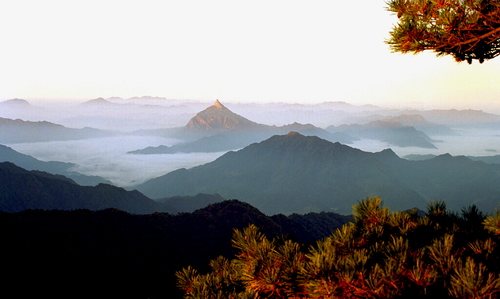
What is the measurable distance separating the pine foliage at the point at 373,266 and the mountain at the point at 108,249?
1.71 metres

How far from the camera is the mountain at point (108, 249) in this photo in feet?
67.6

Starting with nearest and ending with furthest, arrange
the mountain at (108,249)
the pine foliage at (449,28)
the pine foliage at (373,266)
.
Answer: the pine foliage at (373,266)
the pine foliage at (449,28)
the mountain at (108,249)

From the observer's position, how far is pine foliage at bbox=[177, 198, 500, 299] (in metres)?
2.35

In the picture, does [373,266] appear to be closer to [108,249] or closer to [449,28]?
[449,28]

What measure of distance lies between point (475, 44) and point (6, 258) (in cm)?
2966

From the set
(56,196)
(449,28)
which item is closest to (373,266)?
(449,28)

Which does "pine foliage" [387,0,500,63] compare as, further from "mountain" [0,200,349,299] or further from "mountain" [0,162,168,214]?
"mountain" [0,162,168,214]

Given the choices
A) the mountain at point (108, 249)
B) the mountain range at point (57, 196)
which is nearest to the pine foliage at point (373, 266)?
the mountain at point (108, 249)

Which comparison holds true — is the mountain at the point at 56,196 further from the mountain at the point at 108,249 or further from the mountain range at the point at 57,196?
the mountain at the point at 108,249

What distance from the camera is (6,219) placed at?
1208 inches

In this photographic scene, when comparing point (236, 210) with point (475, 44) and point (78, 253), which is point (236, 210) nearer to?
point (78, 253)

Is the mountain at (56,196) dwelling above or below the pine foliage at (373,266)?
below

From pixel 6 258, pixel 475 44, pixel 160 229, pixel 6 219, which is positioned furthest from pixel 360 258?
pixel 160 229

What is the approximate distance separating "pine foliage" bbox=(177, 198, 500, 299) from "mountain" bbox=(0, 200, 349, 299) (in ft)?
5.61
